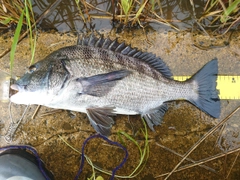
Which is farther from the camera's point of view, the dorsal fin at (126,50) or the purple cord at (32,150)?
the purple cord at (32,150)

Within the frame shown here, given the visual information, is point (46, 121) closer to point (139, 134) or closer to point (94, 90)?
point (94, 90)

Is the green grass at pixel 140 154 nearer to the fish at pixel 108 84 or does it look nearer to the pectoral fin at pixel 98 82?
the fish at pixel 108 84

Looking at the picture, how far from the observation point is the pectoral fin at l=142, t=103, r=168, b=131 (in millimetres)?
2676

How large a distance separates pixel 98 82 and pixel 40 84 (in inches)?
20.6

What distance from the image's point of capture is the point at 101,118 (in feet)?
8.01

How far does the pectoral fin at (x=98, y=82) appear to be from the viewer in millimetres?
2314

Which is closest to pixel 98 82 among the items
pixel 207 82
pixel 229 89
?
pixel 207 82

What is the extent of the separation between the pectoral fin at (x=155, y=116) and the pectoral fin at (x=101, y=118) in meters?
0.42

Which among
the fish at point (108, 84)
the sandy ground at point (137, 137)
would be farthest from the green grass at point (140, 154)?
the fish at point (108, 84)

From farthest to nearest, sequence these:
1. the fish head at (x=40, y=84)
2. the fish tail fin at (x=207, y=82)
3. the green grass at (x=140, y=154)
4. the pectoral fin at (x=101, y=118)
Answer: the green grass at (x=140, y=154) → the fish tail fin at (x=207, y=82) → the pectoral fin at (x=101, y=118) → the fish head at (x=40, y=84)

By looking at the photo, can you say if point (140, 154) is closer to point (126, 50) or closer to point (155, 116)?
point (155, 116)

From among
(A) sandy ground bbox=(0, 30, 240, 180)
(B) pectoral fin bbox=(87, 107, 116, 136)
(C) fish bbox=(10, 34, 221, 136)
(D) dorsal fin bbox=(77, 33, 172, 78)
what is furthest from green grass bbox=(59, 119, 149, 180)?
(D) dorsal fin bbox=(77, 33, 172, 78)

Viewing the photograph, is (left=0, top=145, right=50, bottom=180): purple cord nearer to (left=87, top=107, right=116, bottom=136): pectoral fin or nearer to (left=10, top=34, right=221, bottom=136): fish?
(left=10, top=34, right=221, bottom=136): fish

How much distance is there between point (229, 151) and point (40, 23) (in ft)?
8.54
